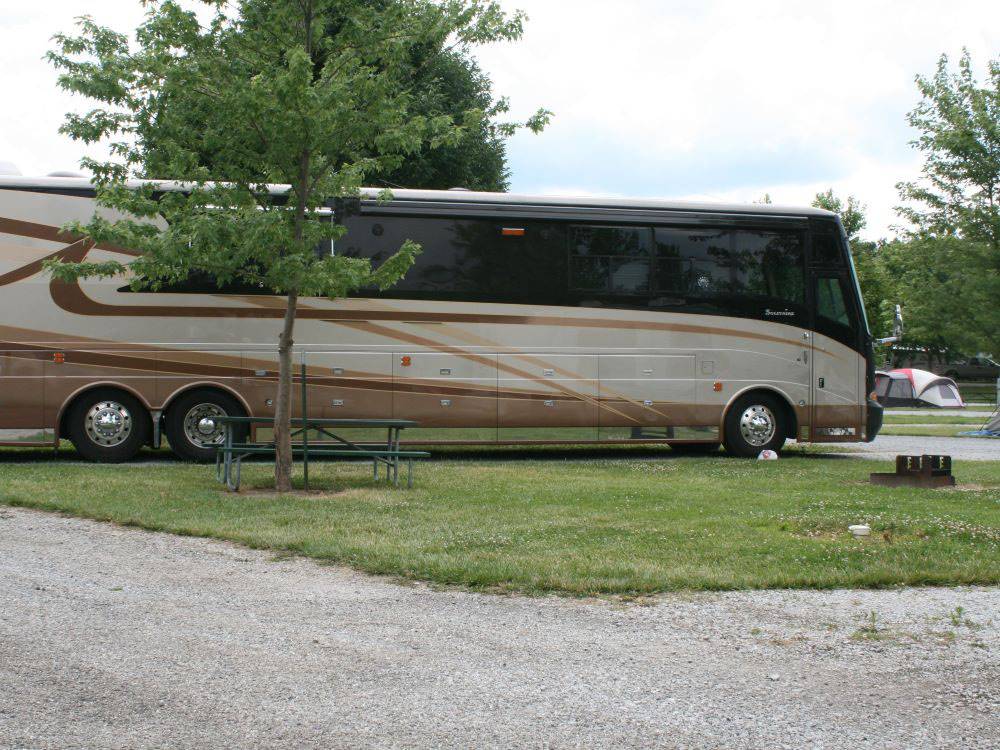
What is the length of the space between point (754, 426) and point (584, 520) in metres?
7.61

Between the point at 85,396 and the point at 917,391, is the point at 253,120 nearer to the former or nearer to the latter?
the point at 85,396

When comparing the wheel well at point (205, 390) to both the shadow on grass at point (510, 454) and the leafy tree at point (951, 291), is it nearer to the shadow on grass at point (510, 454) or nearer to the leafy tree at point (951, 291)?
the shadow on grass at point (510, 454)

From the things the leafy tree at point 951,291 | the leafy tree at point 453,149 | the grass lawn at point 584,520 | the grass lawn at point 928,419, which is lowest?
the grass lawn at point 584,520

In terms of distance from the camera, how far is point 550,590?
6.46 metres

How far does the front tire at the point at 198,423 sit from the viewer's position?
1445cm

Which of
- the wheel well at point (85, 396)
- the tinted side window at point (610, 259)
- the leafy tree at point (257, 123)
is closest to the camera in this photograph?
the leafy tree at point (257, 123)

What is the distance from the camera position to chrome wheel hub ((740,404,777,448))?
16.0m

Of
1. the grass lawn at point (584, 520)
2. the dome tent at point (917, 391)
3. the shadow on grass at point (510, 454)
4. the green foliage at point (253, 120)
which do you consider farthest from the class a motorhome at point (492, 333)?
the dome tent at point (917, 391)

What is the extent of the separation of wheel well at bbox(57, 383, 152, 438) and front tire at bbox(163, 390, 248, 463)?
0.42m

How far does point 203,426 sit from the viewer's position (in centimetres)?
1453

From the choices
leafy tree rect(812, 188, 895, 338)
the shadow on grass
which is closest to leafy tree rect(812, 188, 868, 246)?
leafy tree rect(812, 188, 895, 338)

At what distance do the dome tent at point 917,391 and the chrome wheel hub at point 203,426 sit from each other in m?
27.9

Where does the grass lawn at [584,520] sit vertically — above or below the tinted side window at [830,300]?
below

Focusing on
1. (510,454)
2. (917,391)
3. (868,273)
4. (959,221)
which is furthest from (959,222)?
(868,273)
